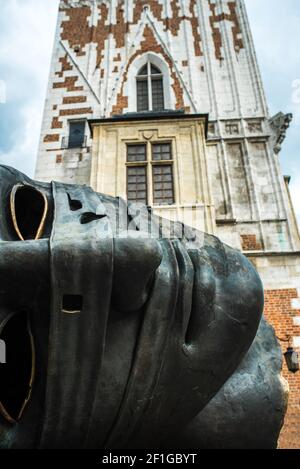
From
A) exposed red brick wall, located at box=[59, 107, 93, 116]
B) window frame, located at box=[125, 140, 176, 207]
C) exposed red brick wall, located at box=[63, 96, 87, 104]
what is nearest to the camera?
window frame, located at box=[125, 140, 176, 207]

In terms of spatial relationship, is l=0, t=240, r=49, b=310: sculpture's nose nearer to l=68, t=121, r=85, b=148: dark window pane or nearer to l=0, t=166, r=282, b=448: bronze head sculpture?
l=0, t=166, r=282, b=448: bronze head sculpture

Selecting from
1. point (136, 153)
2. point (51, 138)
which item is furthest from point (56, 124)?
point (136, 153)

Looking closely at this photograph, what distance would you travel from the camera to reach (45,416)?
5.03 ft

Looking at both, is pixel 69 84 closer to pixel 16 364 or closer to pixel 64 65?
pixel 64 65

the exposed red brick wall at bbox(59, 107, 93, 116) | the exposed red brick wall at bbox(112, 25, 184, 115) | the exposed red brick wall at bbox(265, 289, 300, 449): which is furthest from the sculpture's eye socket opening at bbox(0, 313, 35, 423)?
the exposed red brick wall at bbox(59, 107, 93, 116)

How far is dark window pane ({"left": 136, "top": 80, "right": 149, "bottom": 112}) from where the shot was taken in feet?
46.2

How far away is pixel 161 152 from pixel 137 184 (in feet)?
4.06

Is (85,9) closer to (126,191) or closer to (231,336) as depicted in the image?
(126,191)

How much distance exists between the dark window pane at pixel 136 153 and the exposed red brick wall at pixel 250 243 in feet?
11.5

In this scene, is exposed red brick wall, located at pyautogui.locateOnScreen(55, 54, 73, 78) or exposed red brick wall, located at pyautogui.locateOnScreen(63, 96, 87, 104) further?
exposed red brick wall, located at pyautogui.locateOnScreen(55, 54, 73, 78)

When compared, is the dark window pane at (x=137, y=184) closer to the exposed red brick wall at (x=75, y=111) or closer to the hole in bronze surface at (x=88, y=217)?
the exposed red brick wall at (x=75, y=111)

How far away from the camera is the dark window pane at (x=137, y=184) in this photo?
10477 mm

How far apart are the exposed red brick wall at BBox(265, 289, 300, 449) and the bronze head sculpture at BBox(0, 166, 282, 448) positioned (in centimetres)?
641

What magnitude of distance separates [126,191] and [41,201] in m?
8.62
